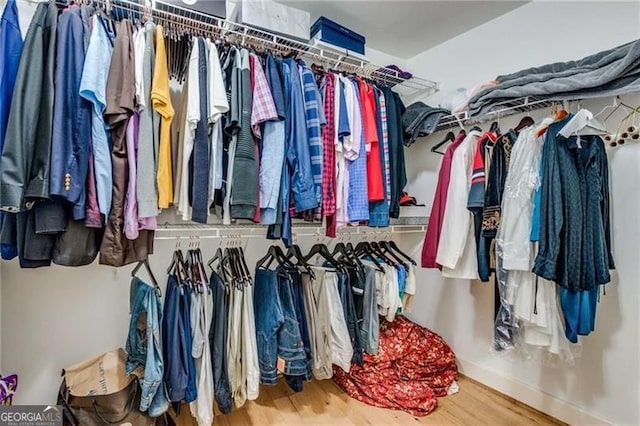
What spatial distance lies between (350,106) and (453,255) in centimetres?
98

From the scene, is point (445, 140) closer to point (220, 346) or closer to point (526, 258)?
point (526, 258)

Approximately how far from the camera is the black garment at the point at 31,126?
2.98ft

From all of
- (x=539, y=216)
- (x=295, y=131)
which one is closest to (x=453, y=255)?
(x=539, y=216)

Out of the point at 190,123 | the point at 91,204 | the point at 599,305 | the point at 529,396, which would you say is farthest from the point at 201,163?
the point at 529,396

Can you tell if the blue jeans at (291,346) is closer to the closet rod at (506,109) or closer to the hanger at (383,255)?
the hanger at (383,255)

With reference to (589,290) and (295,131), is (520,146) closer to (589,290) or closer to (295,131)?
(589,290)

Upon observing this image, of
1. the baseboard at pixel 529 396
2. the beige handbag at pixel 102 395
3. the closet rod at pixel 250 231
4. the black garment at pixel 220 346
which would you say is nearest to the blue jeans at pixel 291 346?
the black garment at pixel 220 346

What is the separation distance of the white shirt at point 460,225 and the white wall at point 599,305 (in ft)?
1.37

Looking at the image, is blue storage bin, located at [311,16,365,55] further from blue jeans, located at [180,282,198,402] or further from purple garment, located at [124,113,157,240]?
blue jeans, located at [180,282,198,402]

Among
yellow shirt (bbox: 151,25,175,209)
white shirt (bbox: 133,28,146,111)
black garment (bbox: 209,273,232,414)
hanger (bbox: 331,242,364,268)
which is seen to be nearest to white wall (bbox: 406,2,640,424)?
hanger (bbox: 331,242,364,268)

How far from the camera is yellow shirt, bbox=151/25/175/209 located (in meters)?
1.18

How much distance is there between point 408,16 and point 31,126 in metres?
2.05

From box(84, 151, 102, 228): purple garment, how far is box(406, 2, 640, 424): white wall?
207 centimetres

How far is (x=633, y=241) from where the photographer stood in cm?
146
